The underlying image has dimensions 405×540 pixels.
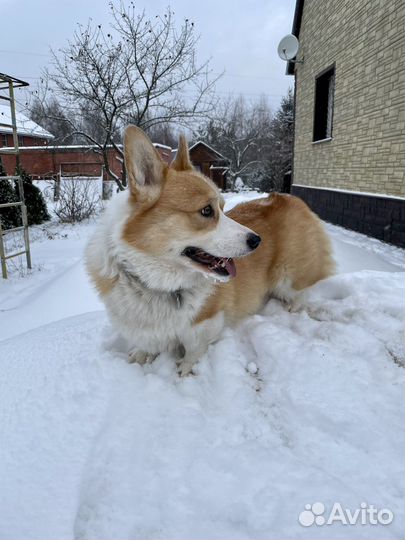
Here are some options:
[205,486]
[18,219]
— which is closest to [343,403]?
[205,486]

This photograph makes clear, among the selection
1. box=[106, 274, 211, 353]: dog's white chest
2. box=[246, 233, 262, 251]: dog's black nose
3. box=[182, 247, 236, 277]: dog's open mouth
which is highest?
box=[246, 233, 262, 251]: dog's black nose

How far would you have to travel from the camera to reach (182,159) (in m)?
2.30

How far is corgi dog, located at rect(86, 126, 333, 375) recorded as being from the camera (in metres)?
1.96

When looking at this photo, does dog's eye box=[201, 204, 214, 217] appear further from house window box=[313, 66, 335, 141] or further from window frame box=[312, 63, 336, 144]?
house window box=[313, 66, 335, 141]

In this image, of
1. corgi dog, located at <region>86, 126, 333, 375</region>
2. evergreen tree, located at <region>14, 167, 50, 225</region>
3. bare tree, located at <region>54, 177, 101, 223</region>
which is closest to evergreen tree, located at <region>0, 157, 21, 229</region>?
evergreen tree, located at <region>14, 167, 50, 225</region>

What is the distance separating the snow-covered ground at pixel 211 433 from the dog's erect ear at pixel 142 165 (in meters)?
1.05

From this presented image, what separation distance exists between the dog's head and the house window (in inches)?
340

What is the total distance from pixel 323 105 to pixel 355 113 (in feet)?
9.77

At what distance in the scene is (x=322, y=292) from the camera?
3.20m

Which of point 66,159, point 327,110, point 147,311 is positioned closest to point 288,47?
point 327,110

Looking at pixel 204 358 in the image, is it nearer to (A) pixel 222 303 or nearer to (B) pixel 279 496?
(A) pixel 222 303

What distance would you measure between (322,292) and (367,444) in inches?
74.4

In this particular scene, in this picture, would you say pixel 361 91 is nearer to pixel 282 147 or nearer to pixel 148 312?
pixel 148 312

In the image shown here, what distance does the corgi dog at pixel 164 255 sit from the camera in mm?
1965
